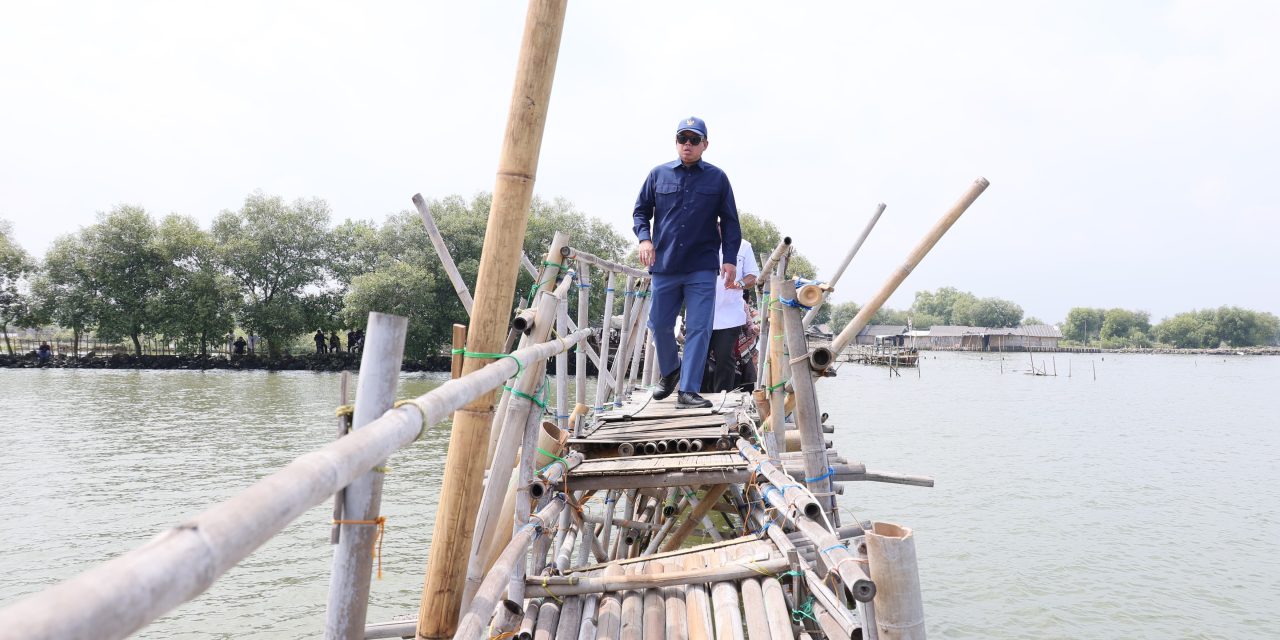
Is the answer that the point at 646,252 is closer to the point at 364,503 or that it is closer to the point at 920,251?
the point at 920,251

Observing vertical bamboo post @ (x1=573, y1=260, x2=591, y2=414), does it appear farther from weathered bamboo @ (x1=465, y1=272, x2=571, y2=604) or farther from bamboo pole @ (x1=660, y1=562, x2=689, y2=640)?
weathered bamboo @ (x1=465, y1=272, x2=571, y2=604)

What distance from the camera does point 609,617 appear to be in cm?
282

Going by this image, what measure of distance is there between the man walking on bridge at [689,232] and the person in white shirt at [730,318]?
1.42 meters

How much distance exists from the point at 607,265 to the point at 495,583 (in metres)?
3.70

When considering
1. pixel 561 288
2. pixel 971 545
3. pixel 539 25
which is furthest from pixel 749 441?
pixel 971 545

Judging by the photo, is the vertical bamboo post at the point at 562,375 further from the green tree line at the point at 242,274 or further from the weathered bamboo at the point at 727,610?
the green tree line at the point at 242,274

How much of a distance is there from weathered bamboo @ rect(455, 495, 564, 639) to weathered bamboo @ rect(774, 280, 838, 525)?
50.6 inches

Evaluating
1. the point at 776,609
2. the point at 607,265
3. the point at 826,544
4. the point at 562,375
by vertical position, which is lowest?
the point at 776,609

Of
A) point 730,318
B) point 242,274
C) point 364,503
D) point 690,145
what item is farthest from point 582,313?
point 242,274

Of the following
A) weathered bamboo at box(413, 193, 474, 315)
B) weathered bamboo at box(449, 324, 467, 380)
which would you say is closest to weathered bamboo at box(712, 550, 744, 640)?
weathered bamboo at box(449, 324, 467, 380)

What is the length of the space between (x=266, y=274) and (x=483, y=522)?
147 feet

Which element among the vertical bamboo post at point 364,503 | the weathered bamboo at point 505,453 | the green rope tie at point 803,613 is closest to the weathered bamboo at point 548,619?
the weathered bamboo at point 505,453

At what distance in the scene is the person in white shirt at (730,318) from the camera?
23.6ft

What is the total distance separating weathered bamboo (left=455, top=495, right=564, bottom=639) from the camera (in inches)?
83.4
